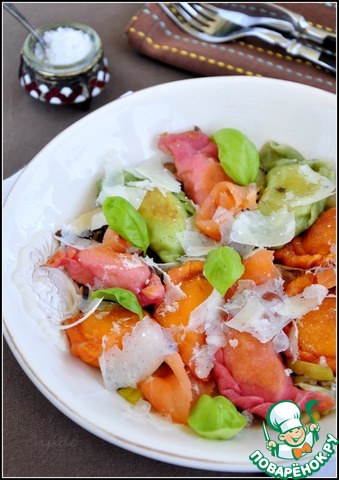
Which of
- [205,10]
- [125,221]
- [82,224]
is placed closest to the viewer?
[125,221]

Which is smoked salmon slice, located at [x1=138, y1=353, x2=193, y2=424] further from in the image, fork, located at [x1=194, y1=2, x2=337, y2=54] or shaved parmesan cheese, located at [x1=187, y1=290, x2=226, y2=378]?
fork, located at [x1=194, y1=2, x2=337, y2=54]

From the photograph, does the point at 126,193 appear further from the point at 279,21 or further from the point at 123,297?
the point at 279,21

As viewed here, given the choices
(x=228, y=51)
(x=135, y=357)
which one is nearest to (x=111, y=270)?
(x=135, y=357)

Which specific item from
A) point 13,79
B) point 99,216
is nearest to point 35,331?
point 99,216

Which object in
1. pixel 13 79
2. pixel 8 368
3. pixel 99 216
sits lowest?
pixel 8 368

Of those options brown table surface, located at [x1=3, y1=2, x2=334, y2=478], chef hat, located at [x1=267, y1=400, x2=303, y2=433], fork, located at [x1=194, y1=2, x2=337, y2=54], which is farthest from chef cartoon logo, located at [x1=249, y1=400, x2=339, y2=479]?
fork, located at [x1=194, y1=2, x2=337, y2=54]

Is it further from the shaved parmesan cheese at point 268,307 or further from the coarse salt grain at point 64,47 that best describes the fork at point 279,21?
the shaved parmesan cheese at point 268,307

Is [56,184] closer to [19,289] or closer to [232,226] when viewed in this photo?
[19,289]
